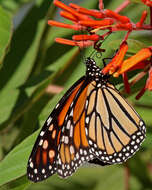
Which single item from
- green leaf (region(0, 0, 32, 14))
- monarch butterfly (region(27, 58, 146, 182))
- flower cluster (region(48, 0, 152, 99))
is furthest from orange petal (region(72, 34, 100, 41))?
green leaf (region(0, 0, 32, 14))

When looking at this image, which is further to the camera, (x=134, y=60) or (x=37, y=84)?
(x=37, y=84)

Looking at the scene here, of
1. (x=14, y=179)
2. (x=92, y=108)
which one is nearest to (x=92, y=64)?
(x=92, y=108)

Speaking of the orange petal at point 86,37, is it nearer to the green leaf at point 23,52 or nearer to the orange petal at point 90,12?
the orange petal at point 90,12

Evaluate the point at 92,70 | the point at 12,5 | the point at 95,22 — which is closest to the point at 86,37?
the point at 95,22

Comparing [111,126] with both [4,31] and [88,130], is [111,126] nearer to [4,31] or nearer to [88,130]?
[88,130]

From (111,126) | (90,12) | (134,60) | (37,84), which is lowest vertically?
(111,126)

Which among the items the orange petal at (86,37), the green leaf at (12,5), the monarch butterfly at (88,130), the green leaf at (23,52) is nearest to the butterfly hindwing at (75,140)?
the monarch butterfly at (88,130)

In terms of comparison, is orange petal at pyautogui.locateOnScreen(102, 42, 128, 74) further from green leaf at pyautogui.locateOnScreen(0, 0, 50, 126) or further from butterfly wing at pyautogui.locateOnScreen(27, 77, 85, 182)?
green leaf at pyautogui.locateOnScreen(0, 0, 50, 126)
